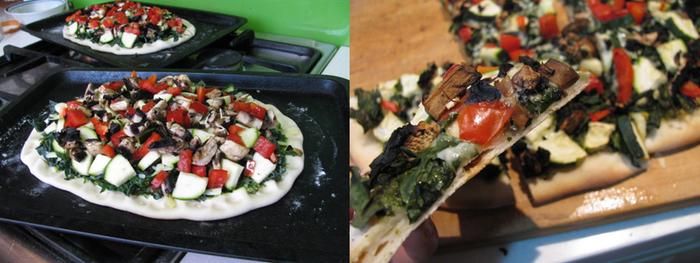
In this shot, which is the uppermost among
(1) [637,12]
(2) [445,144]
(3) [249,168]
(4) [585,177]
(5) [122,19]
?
(2) [445,144]

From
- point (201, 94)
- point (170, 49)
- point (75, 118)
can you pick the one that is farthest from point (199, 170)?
point (170, 49)

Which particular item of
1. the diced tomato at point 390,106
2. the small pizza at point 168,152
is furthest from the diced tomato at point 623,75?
the small pizza at point 168,152

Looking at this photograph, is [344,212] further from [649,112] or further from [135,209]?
[649,112]

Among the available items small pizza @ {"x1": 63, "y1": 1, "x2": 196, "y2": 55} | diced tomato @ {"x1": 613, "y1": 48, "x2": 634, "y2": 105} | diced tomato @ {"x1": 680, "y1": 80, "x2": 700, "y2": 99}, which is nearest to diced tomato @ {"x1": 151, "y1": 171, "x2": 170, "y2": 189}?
small pizza @ {"x1": 63, "y1": 1, "x2": 196, "y2": 55}

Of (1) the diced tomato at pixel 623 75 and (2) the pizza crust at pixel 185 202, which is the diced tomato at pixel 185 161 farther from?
(1) the diced tomato at pixel 623 75

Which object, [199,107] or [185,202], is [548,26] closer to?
[199,107]

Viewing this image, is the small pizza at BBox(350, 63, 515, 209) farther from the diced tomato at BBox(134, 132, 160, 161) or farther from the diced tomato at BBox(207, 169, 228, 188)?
the diced tomato at BBox(134, 132, 160, 161)

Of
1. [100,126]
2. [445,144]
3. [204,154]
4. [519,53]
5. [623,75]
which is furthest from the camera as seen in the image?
[519,53]
